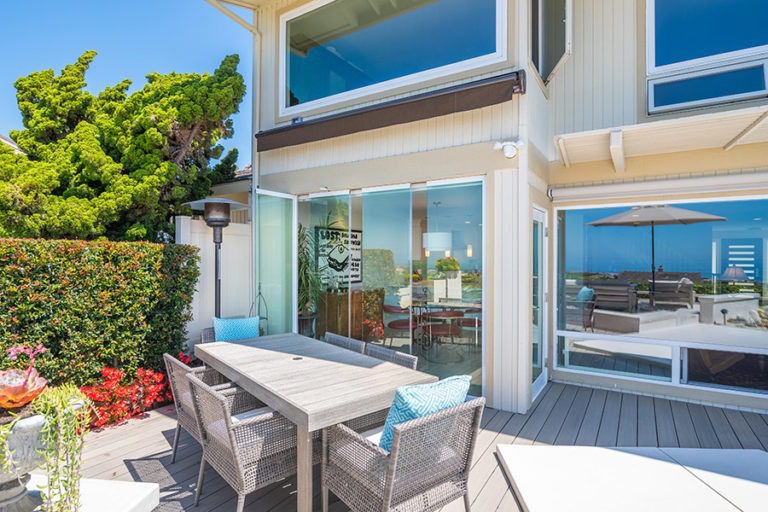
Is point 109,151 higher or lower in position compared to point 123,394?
higher

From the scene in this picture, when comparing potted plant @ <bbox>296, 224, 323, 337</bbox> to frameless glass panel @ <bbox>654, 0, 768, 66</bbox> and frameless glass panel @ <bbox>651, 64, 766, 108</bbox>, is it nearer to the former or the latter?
frameless glass panel @ <bbox>651, 64, 766, 108</bbox>

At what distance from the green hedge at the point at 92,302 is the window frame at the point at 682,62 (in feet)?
21.9

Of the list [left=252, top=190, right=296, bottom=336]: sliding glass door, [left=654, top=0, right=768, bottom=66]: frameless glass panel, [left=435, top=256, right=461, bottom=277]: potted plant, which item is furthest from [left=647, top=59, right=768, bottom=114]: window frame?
[left=252, top=190, right=296, bottom=336]: sliding glass door

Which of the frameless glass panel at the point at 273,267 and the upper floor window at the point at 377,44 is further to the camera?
the frameless glass panel at the point at 273,267

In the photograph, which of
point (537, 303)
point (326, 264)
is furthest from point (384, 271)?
point (537, 303)

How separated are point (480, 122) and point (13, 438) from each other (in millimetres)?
4757

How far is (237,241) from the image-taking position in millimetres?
6434

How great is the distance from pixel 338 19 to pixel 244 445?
20.0ft

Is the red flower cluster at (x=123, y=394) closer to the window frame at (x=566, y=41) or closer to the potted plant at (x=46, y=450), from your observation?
the potted plant at (x=46, y=450)

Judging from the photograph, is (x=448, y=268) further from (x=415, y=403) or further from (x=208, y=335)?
(x=208, y=335)

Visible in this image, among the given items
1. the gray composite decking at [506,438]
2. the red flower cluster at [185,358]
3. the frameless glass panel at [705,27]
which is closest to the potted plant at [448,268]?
the gray composite decking at [506,438]

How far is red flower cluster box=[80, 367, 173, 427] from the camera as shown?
14.0 feet

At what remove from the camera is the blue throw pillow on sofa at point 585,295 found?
593 cm

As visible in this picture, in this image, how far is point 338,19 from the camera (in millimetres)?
6230
